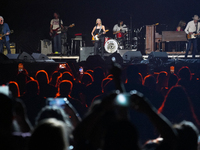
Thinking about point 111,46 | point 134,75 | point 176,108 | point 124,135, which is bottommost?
point 176,108

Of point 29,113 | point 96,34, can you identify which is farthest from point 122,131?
point 96,34

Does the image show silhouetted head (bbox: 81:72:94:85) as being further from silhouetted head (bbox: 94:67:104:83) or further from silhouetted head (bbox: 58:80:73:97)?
silhouetted head (bbox: 58:80:73:97)

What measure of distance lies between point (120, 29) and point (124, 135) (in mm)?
11803

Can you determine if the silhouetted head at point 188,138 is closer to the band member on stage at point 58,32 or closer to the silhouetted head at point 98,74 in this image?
the silhouetted head at point 98,74

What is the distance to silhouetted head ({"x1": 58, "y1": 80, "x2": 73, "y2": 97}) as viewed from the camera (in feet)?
19.8

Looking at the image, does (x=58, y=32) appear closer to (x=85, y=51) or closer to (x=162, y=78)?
(x=85, y=51)

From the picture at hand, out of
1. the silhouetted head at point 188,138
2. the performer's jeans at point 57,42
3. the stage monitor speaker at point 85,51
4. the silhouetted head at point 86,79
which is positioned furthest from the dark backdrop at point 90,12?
the silhouetted head at point 188,138

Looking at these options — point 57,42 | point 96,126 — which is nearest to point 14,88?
point 57,42

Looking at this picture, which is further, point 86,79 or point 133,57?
point 133,57

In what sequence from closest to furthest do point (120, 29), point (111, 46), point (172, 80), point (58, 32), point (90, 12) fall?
point (172, 80) → point (58, 32) → point (111, 46) → point (120, 29) → point (90, 12)

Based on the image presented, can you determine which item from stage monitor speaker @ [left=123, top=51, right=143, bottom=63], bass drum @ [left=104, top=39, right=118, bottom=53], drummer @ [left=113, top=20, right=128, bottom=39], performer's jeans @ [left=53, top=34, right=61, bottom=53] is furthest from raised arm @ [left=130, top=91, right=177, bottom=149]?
drummer @ [left=113, top=20, right=128, bottom=39]

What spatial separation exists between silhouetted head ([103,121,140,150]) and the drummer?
11699 millimetres

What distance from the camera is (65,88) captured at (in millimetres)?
6488

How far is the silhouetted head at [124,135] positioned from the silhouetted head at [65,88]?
4.85m
